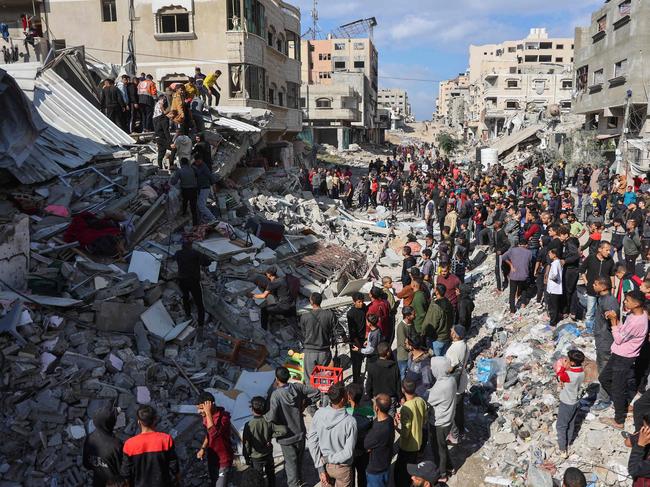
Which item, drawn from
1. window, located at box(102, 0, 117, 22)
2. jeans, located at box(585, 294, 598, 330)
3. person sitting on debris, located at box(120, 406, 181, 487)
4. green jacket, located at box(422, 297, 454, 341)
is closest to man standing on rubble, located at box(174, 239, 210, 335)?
green jacket, located at box(422, 297, 454, 341)

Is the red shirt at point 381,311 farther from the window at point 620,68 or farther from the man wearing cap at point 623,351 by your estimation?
the window at point 620,68

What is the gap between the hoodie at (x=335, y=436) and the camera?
5051 mm

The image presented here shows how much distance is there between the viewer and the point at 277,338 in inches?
387

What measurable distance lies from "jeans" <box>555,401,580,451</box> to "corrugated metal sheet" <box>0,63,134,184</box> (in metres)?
A: 10.4

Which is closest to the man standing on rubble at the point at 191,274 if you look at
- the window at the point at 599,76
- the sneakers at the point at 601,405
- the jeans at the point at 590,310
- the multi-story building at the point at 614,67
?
the sneakers at the point at 601,405

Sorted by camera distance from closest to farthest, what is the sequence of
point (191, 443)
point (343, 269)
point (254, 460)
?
point (254, 460), point (191, 443), point (343, 269)

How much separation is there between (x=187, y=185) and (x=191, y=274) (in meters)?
3.04

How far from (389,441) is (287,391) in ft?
3.91

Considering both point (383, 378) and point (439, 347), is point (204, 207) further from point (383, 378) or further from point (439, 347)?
point (383, 378)

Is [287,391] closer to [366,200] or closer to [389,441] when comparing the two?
[389,441]

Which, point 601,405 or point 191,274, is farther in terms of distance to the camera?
point 191,274

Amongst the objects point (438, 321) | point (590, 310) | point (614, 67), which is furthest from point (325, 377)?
point (614, 67)

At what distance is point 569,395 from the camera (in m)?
5.84

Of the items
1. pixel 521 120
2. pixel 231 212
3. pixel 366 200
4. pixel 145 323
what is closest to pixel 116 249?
pixel 145 323
